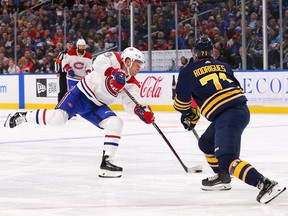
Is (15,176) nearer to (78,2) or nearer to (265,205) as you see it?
(265,205)

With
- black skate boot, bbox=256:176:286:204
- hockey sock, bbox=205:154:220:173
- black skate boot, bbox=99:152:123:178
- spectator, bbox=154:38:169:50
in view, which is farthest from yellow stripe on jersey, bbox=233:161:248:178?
spectator, bbox=154:38:169:50

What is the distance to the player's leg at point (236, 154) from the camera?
4.27 m

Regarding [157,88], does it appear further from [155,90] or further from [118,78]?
[118,78]

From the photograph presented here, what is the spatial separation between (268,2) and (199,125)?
3.09 meters

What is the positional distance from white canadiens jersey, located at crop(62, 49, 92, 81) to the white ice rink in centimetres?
293

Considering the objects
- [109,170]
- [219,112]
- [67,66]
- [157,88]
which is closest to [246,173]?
[219,112]

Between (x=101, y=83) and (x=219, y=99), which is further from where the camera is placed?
(x=101, y=83)

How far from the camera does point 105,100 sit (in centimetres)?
598

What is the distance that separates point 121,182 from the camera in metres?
5.40

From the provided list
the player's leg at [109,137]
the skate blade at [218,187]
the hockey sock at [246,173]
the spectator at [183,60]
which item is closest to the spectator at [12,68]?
the spectator at [183,60]

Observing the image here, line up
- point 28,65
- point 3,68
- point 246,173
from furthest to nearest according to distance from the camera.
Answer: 1. point 3,68
2. point 28,65
3. point 246,173

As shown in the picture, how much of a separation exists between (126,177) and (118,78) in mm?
738

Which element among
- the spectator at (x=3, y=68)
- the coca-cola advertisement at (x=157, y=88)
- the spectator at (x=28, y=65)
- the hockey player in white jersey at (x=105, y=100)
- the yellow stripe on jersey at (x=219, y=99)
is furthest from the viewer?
the spectator at (x=3, y=68)

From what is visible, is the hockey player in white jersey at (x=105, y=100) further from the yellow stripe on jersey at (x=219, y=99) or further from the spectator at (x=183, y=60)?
the spectator at (x=183, y=60)
